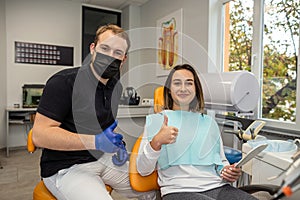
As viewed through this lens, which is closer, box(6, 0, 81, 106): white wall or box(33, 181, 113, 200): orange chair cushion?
box(33, 181, 113, 200): orange chair cushion

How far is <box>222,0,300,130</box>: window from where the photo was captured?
2033 mm

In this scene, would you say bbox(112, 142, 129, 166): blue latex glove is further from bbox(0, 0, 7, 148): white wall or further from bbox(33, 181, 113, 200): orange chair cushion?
bbox(0, 0, 7, 148): white wall

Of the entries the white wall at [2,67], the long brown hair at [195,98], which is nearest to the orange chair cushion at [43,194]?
the long brown hair at [195,98]

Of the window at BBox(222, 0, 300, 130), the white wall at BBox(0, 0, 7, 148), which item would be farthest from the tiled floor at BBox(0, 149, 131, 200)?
the window at BBox(222, 0, 300, 130)

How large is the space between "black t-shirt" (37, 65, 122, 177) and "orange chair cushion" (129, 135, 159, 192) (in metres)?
0.17

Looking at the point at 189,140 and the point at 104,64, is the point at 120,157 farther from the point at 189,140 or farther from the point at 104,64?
→ the point at 104,64

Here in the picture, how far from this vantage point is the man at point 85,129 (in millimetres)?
1033

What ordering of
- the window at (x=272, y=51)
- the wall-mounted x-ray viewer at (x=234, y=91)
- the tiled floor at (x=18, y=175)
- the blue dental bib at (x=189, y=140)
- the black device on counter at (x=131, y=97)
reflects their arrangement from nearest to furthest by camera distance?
1. the blue dental bib at (x=189, y=140)
2. the wall-mounted x-ray viewer at (x=234, y=91)
3. the window at (x=272, y=51)
4. the tiled floor at (x=18, y=175)
5. the black device on counter at (x=131, y=97)

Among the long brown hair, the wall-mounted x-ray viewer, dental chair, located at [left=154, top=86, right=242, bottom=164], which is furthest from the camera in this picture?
the wall-mounted x-ray viewer

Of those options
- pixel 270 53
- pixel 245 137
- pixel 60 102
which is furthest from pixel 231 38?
pixel 60 102

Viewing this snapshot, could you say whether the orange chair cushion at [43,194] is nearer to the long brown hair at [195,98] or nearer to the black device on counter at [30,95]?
the long brown hair at [195,98]

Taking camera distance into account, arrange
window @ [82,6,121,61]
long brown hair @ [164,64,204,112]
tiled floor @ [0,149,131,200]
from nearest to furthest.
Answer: long brown hair @ [164,64,204,112] < tiled floor @ [0,149,131,200] < window @ [82,6,121,61]

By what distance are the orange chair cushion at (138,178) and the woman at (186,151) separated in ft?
0.11

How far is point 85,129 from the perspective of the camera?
1.18 meters
